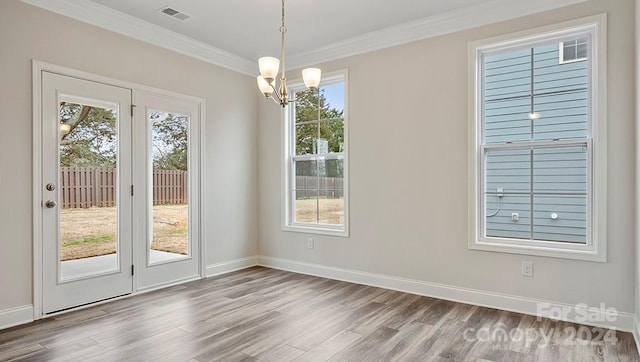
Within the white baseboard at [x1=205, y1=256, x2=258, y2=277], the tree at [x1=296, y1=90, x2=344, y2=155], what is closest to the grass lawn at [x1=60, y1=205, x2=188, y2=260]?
the white baseboard at [x1=205, y1=256, x2=258, y2=277]

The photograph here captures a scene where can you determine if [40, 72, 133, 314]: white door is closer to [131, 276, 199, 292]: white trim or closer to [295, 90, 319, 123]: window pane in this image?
[131, 276, 199, 292]: white trim

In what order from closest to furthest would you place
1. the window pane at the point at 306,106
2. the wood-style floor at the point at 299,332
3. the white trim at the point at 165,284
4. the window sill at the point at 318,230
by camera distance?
1. the wood-style floor at the point at 299,332
2. the white trim at the point at 165,284
3. the window sill at the point at 318,230
4. the window pane at the point at 306,106

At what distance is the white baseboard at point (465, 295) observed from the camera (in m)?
3.01

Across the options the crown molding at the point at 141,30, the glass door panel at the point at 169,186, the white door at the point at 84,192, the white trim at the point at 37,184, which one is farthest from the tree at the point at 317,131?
the white trim at the point at 37,184

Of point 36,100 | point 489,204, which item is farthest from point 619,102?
point 36,100

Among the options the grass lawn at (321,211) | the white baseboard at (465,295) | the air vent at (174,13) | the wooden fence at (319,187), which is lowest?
the white baseboard at (465,295)

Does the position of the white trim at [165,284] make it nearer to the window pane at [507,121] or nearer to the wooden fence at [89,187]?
the wooden fence at [89,187]

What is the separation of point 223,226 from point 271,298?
4.68ft

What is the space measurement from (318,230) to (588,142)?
295cm

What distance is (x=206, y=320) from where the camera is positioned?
3.15 m

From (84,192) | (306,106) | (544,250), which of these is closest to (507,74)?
(544,250)

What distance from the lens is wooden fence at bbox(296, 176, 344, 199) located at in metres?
4.62

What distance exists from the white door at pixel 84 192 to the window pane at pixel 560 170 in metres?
3.96

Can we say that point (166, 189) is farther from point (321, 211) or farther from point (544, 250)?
point (544, 250)
